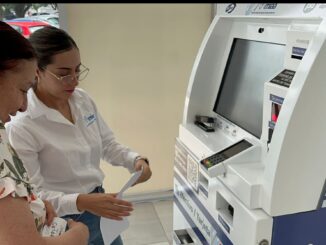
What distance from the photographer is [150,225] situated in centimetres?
298

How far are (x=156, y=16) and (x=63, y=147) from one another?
5.62 feet

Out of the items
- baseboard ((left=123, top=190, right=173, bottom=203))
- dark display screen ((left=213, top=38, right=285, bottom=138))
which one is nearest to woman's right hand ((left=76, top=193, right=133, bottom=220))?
dark display screen ((left=213, top=38, right=285, bottom=138))

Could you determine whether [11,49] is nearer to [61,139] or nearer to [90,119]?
[61,139]

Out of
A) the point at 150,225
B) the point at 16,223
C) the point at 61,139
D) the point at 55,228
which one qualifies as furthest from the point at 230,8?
the point at 150,225

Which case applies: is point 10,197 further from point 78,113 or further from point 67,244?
point 78,113

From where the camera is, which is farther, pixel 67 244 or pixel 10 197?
pixel 67 244

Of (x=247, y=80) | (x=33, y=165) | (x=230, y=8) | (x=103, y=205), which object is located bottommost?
(x=103, y=205)

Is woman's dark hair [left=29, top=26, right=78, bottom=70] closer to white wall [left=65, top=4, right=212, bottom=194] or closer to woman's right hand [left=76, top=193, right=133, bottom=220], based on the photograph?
woman's right hand [left=76, top=193, right=133, bottom=220]

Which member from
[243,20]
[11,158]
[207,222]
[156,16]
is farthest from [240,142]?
[156,16]

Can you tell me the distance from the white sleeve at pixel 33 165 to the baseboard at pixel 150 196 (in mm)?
1861

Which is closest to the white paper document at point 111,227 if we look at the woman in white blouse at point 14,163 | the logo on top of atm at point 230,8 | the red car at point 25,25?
the woman in white blouse at point 14,163

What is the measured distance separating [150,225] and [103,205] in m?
1.70

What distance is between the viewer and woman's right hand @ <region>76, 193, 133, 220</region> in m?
1.38

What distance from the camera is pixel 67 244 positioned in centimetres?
99
